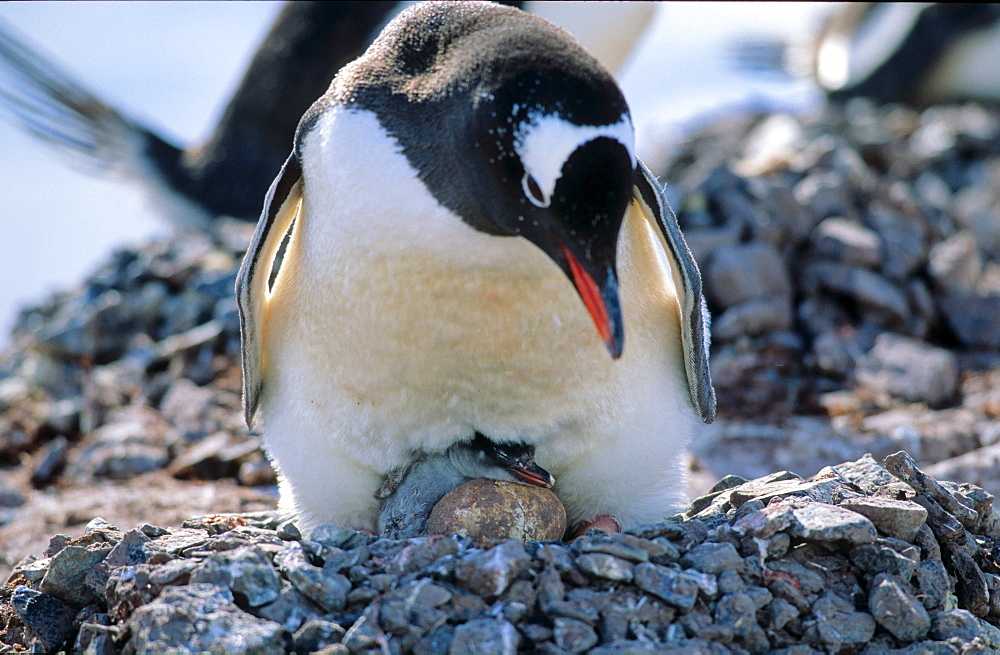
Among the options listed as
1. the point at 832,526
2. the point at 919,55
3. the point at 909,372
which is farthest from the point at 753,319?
the point at 919,55

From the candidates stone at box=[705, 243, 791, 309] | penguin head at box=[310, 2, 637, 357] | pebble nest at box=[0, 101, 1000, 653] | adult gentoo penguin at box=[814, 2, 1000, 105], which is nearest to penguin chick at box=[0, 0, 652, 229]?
pebble nest at box=[0, 101, 1000, 653]

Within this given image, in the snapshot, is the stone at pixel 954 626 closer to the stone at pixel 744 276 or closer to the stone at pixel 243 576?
the stone at pixel 243 576

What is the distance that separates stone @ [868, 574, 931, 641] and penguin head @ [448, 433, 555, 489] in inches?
26.4

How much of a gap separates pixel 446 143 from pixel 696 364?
2.74 ft

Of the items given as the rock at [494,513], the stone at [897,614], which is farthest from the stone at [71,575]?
the stone at [897,614]

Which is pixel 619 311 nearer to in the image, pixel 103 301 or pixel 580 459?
pixel 580 459

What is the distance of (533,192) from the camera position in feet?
5.40

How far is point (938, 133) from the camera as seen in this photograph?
6.61m

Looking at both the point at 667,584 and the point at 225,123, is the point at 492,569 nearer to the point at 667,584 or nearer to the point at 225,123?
the point at 667,584

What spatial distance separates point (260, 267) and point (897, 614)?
1.50 metres

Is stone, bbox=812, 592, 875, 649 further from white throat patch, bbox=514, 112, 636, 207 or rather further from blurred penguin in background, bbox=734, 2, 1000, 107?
blurred penguin in background, bbox=734, 2, 1000, 107

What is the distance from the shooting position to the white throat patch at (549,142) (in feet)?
5.17

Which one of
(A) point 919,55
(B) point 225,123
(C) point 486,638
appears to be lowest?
(B) point 225,123

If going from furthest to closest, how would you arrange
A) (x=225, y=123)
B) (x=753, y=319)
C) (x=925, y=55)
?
(x=925, y=55)
(x=225, y=123)
(x=753, y=319)
